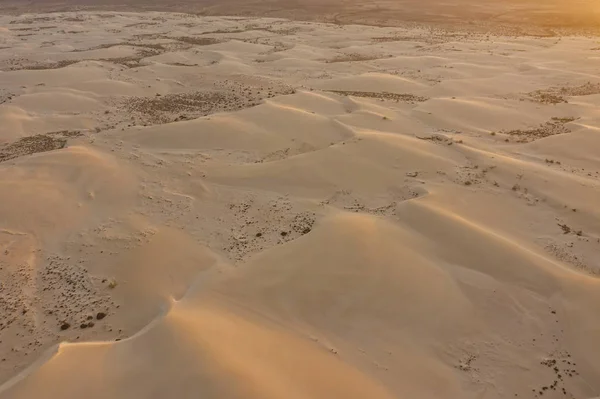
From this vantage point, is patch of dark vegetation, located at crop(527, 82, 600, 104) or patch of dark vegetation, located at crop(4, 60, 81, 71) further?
patch of dark vegetation, located at crop(4, 60, 81, 71)

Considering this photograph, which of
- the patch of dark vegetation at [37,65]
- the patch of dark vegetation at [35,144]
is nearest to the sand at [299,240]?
the patch of dark vegetation at [35,144]

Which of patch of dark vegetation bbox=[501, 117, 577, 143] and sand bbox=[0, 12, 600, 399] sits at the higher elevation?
patch of dark vegetation bbox=[501, 117, 577, 143]

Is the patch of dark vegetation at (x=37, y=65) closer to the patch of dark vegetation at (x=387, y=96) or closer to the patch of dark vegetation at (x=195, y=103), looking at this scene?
the patch of dark vegetation at (x=195, y=103)

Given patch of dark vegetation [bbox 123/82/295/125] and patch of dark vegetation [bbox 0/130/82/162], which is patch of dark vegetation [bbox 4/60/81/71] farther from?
patch of dark vegetation [bbox 0/130/82/162]

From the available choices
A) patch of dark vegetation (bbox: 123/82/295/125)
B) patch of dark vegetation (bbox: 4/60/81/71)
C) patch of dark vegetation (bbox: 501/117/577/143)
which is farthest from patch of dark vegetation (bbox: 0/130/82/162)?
patch of dark vegetation (bbox: 501/117/577/143)

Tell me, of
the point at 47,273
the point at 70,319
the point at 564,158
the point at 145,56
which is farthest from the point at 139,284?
the point at 145,56

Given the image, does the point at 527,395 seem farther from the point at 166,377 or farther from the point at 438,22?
the point at 438,22
